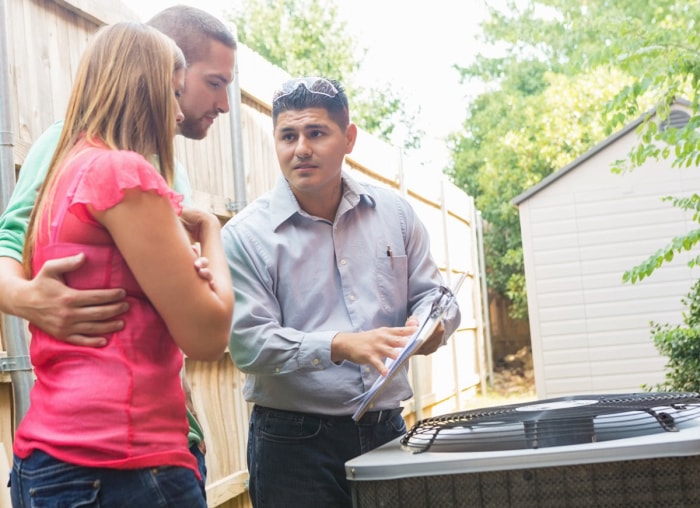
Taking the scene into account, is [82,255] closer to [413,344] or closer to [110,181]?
[110,181]

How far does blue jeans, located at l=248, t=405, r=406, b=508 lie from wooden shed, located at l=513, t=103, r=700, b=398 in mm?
9233

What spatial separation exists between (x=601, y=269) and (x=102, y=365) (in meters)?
10.6

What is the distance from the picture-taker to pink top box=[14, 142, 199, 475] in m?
1.50

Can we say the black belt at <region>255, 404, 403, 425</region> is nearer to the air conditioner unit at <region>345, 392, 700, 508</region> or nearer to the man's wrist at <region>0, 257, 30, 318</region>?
the air conditioner unit at <region>345, 392, 700, 508</region>

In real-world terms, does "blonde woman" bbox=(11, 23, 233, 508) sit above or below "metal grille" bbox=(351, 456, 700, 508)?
above

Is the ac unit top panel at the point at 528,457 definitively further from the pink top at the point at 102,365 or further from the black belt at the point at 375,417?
the black belt at the point at 375,417

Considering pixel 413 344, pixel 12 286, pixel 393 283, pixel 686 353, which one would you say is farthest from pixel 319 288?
pixel 686 353

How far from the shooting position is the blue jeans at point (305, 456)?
2.50 metres

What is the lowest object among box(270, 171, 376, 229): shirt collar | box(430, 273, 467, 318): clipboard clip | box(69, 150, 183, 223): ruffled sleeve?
box(430, 273, 467, 318): clipboard clip

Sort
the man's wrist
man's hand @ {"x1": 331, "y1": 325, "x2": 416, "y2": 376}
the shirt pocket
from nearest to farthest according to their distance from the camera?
the man's wrist < man's hand @ {"x1": 331, "y1": 325, "x2": 416, "y2": 376} < the shirt pocket

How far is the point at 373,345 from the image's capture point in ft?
7.50

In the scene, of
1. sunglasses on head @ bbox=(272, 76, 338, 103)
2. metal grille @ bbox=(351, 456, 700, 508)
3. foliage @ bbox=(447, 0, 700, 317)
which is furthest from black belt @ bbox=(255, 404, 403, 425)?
foliage @ bbox=(447, 0, 700, 317)

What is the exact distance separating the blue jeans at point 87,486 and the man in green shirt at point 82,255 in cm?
20

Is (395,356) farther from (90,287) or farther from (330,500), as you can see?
(90,287)
